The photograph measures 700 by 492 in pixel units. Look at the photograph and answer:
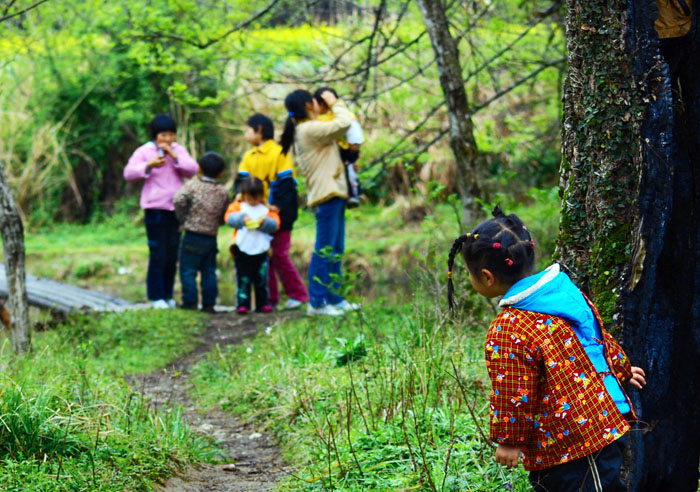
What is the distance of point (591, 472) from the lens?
2.71 m

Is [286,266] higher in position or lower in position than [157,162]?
lower

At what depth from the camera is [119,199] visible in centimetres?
1691

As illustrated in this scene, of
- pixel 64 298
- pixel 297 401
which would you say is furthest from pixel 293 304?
pixel 297 401

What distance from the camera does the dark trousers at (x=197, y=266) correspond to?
847 centimetres

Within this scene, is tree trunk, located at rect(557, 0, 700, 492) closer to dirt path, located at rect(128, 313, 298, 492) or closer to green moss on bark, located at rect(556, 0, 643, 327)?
green moss on bark, located at rect(556, 0, 643, 327)

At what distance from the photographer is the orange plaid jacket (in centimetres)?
267

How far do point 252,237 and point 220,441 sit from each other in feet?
12.0

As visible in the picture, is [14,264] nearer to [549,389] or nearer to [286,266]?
[286,266]

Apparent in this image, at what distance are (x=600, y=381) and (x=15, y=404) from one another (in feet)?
8.40

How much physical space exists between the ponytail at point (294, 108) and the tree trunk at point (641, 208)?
4466 millimetres

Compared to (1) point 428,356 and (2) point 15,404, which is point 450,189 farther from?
(2) point 15,404

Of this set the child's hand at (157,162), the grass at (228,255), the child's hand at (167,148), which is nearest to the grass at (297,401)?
the child's hand at (157,162)

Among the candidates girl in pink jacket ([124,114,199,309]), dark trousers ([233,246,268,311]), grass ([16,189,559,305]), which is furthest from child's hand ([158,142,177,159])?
grass ([16,189,559,305])

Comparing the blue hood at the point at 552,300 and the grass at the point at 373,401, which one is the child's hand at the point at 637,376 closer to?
the blue hood at the point at 552,300
